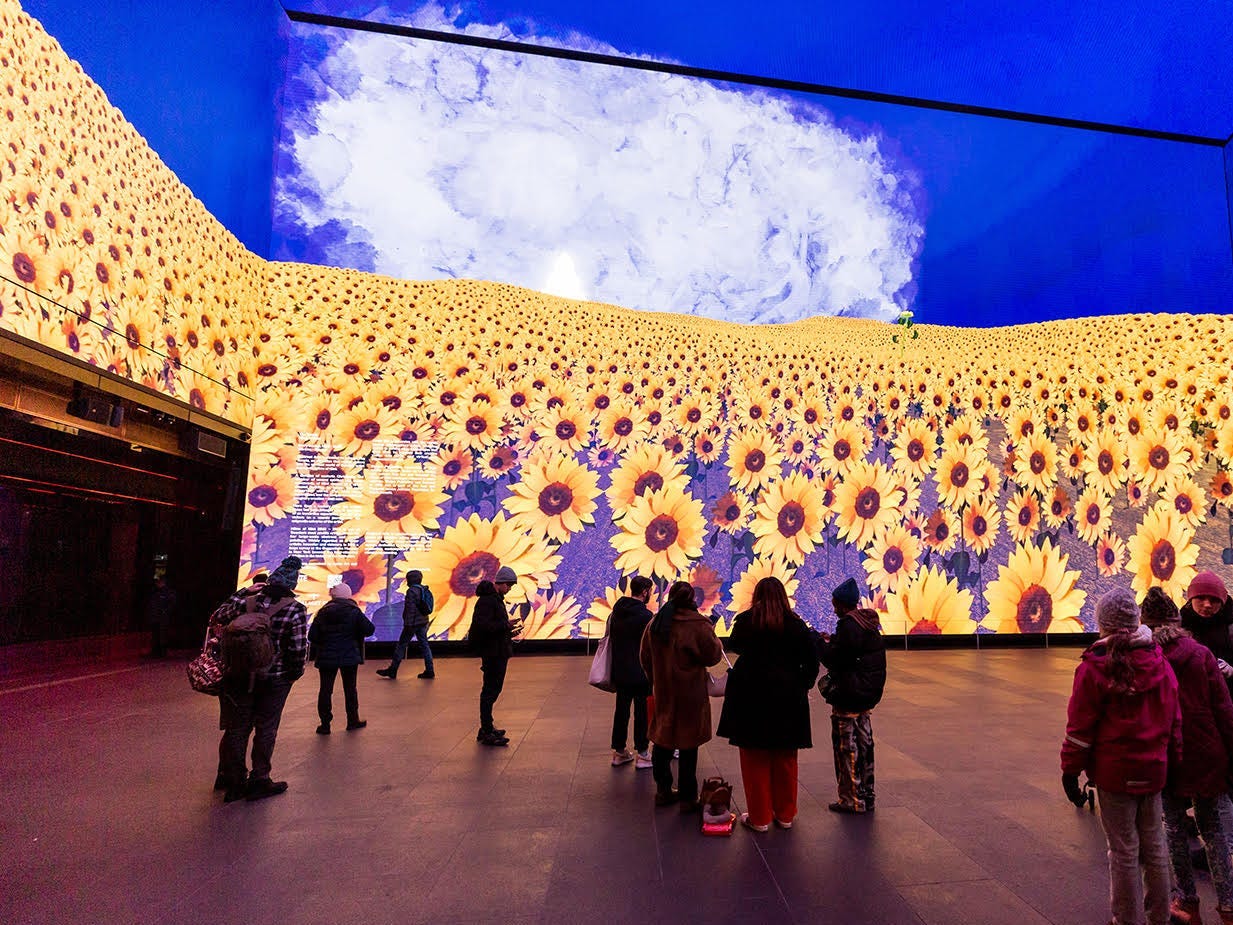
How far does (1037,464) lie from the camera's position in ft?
35.7

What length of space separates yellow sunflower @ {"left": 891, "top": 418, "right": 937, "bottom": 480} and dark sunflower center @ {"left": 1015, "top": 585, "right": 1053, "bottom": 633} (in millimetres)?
2788

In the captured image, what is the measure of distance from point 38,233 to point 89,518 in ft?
16.7

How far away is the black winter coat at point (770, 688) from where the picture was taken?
309cm

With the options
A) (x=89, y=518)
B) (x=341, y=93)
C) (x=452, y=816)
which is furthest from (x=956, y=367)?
(x=89, y=518)

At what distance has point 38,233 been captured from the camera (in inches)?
233

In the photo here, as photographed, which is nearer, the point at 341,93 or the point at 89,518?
the point at 89,518

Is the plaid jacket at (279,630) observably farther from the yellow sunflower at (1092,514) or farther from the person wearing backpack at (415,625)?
the yellow sunflower at (1092,514)

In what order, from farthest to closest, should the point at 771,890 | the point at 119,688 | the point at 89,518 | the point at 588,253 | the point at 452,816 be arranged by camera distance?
the point at 588,253, the point at 89,518, the point at 119,688, the point at 452,816, the point at 771,890

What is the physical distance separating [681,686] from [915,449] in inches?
351

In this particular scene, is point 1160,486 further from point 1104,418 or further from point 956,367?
point 956,367

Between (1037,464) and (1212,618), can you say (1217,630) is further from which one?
(1037,464)

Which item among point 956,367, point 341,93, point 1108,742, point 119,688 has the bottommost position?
point 119,688

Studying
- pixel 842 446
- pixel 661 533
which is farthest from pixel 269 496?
pixel 842 446

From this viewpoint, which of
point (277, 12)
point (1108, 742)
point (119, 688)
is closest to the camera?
point (1108, 742)
